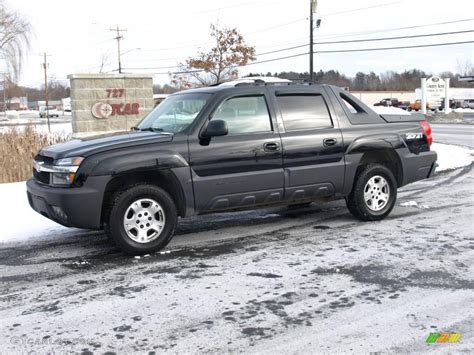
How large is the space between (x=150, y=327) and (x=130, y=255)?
6.01 ft

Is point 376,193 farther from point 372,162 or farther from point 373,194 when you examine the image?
point 372,162

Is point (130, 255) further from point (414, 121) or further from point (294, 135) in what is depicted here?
point (414, 121)

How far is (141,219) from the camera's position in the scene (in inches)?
215

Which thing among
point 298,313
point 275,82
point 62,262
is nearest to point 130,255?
point 62,262

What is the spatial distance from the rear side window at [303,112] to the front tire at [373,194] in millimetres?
888

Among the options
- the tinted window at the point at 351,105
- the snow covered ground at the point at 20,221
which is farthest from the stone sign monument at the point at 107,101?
the tinted window at the point at 351,105

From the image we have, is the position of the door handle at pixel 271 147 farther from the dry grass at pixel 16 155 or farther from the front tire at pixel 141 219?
the dry grass at pixel 16 155

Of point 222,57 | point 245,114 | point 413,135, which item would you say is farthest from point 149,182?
point 222,57

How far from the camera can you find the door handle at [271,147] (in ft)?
19.7

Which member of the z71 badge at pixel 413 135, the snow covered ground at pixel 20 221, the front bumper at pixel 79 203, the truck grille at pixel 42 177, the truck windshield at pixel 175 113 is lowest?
the snow covered ground at pixel 20 221

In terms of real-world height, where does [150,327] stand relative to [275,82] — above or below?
below

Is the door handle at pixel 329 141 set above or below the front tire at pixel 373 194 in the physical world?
above

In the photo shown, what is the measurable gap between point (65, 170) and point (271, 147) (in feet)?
7.53

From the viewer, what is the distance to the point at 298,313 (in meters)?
3.94
